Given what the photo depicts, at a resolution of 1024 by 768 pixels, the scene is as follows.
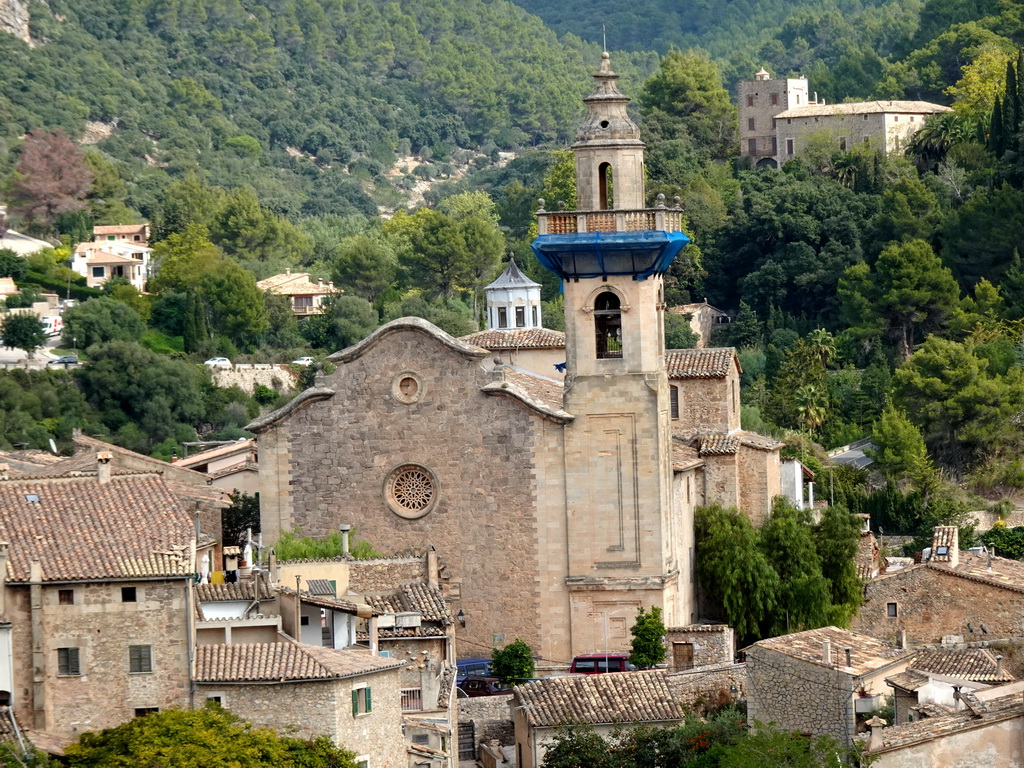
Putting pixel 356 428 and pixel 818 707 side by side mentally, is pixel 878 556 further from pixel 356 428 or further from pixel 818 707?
pixel 818 707

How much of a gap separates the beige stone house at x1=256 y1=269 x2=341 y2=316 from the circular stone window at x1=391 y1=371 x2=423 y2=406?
62425 mm

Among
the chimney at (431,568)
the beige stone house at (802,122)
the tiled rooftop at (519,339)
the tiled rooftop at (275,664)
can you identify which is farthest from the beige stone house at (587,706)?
the beige stone house at (802,122)

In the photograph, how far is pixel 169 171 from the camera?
170 meters

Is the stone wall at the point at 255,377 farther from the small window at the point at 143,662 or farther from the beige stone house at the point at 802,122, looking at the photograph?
the small window at the point at 143,662

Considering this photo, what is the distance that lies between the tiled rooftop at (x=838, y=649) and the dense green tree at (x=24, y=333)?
61894 millimetres

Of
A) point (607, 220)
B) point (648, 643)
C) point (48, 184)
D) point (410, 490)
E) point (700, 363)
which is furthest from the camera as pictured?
point (48, 184)

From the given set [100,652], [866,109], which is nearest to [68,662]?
[100,652]

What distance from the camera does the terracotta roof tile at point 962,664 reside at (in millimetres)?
45812

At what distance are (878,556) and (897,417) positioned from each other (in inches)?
682


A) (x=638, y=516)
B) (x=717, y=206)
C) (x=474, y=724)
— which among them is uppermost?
(x=717, y=206)

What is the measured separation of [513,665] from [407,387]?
6.31 metres

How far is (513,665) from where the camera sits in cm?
5103

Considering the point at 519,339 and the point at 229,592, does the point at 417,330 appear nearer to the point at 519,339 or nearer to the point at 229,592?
the point at 229,592

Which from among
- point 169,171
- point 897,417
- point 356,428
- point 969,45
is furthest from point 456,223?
point 356,428
